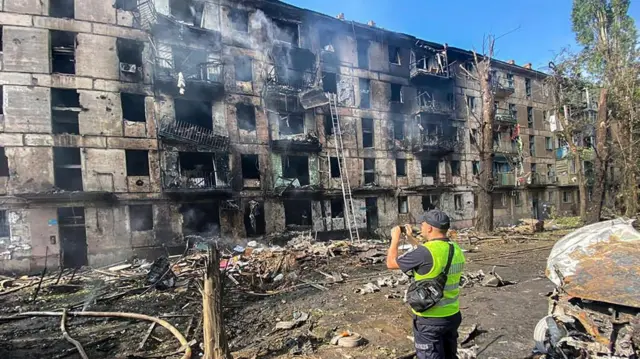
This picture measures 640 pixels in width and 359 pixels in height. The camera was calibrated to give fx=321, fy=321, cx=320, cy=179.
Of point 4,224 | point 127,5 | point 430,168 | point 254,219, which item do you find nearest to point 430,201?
point 430,168

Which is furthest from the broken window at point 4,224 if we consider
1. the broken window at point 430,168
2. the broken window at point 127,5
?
the broken window at point 430,168

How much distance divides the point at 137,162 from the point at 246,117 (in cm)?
694

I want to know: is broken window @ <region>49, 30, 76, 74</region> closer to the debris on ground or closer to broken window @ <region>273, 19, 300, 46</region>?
broken window @ <region>273, 19, 300, 46</region>

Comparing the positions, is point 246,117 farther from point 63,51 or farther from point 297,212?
point 63,51

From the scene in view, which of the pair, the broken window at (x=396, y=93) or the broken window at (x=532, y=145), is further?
the broken window at (x=532, y=145)

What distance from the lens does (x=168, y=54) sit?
61.1 feet

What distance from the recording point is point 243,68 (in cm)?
2108

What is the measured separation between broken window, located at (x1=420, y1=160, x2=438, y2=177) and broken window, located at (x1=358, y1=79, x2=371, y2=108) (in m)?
7.39

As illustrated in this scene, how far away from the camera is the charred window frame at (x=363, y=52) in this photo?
25103 mm

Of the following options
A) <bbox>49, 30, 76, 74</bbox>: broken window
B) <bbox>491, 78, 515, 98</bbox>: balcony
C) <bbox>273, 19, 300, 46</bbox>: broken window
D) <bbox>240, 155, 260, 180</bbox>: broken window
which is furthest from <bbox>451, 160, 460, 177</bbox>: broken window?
<bbox>49, 30, 76, 74</bbox>: broken window

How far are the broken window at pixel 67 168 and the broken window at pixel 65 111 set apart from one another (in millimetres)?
1065

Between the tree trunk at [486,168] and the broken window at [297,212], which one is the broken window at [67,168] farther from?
the tree trunk at [486,168]

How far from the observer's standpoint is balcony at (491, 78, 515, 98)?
30.3 meters

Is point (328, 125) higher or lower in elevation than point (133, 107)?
lower
